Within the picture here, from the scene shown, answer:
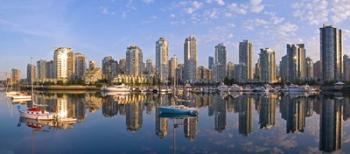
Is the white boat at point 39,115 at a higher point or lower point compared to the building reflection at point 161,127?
higher

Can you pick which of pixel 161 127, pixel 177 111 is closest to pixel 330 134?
pixel 161 127

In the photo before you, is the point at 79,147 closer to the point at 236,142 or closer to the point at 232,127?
the point at 236,142

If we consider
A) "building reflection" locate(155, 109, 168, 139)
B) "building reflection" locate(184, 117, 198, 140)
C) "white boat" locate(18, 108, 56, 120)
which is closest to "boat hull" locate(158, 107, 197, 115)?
"building reflection" locate(184, 117, 198, 140)

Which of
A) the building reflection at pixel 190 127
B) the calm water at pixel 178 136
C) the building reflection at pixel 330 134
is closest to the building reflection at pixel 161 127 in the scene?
the calm water at pixel 178 136

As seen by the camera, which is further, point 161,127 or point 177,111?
point 177,111

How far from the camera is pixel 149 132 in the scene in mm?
42281

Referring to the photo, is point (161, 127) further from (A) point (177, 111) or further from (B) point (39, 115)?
(B) point (39, 115)

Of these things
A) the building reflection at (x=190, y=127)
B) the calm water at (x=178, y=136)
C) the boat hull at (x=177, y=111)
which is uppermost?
the boat hull at (x=177, y=111)

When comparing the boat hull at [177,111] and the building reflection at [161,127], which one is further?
the boat hull at [177,111]

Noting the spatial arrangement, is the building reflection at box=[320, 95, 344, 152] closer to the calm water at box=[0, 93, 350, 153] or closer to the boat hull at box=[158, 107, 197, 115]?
the calm water at box=[0, 93, 350, 153]

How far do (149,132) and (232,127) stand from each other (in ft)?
34.6

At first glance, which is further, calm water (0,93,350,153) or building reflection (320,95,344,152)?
building reflection (320,95,344,152)

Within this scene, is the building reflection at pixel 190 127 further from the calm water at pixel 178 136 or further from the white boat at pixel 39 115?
the white boat at pixel 39 115

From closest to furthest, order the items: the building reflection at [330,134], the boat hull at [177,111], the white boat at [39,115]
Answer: the building reflection at [330,134]
the white boat at [39,115]
the boat hull at [177,111]
